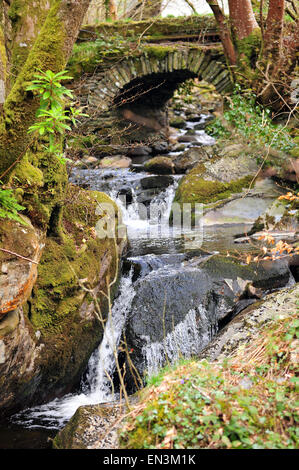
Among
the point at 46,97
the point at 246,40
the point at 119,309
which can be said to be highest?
the point at 246,40

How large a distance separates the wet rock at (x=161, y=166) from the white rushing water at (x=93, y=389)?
5.94 metres

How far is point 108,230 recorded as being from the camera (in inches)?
216

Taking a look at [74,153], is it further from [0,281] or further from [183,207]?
[183,207]

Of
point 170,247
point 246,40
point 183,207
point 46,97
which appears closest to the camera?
point 46,97

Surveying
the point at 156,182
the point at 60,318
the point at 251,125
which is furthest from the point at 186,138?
the point at 60,318

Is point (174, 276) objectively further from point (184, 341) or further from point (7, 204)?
point (7, 204)

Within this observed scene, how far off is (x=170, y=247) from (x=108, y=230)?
1.61 m

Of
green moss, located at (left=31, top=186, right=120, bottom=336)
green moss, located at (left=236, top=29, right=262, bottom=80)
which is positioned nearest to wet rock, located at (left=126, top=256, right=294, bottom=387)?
green moss, located at (left=31, top=186, right=120, bottom=336)

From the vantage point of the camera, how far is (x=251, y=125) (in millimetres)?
7871

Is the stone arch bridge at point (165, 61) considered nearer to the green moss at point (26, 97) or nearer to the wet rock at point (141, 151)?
the wet rock at point (141, 151)

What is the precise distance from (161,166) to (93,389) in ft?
25.0

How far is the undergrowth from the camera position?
2.21m

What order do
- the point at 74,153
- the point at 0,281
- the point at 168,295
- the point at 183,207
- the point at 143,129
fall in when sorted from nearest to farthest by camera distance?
the point at 0,281 < the point at 168,295 < the point at 74,153 < the point at 183,207 < the point at 143,129

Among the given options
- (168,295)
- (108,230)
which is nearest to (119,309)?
(168,295)
